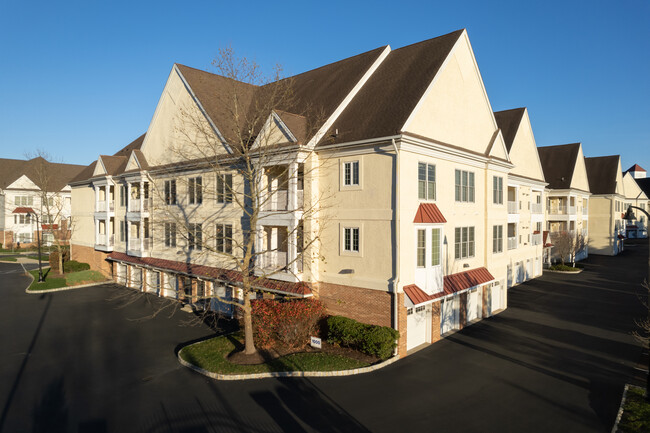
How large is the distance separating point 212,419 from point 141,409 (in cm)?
258

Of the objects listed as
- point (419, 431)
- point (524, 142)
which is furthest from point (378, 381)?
point (524, 142)

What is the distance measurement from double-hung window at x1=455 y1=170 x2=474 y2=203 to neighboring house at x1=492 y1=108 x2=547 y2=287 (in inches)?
347

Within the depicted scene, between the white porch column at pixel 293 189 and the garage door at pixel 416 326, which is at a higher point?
the white porch column at pixel 293 189

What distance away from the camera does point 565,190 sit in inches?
1790

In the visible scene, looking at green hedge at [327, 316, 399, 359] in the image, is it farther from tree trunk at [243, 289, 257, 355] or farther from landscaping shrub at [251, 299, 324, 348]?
tree trunk at [243, 289, 257, 355]

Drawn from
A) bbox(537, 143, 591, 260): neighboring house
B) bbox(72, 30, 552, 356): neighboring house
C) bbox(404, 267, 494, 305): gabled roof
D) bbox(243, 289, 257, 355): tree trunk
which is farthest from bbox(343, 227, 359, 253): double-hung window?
bbox(537, 143, 591, 260): neighboring house

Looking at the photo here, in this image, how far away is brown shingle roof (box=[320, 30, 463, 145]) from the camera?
58.6 feet

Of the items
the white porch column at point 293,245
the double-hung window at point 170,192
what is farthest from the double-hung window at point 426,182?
the double-hung window at point 170,192

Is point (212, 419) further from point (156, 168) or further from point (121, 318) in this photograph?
point (156, 168)

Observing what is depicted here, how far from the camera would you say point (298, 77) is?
27.3m

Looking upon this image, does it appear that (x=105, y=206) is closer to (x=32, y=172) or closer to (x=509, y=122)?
(x=509, y=122)

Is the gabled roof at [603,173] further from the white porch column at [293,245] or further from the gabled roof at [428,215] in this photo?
the white porch column at [293,245]

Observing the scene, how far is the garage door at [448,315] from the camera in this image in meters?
20.5

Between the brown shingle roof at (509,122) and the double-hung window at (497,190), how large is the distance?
27.1ft
